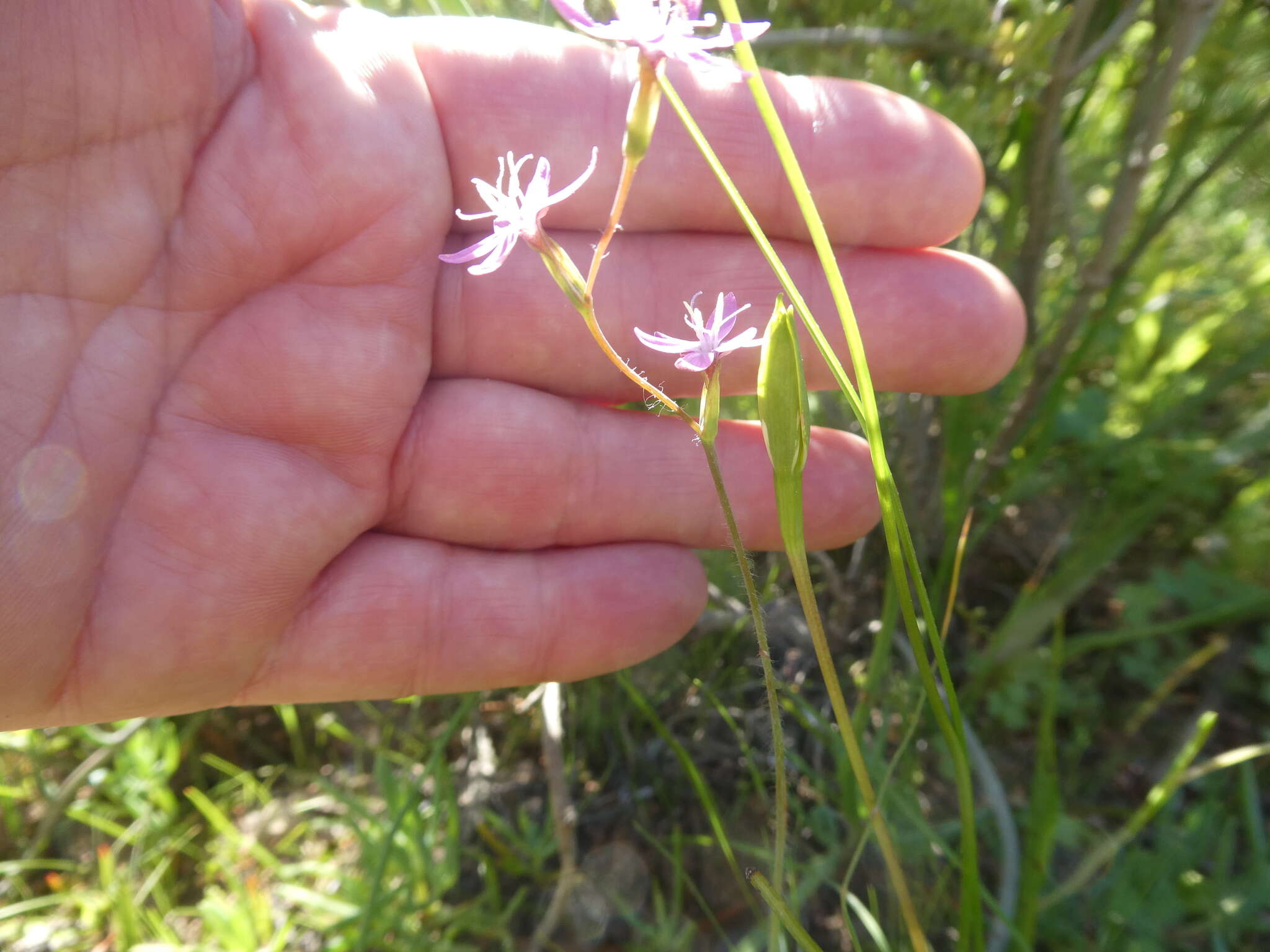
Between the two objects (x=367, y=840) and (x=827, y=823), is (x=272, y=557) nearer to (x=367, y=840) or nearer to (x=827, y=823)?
(x=367, y=840)

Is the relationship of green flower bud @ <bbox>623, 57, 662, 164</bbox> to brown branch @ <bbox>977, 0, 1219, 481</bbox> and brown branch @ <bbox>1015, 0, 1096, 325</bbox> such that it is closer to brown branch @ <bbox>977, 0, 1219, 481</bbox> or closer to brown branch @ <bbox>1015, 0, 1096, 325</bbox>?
brown branch @ <bbox>1015, 0, 1096, 325</bbox>

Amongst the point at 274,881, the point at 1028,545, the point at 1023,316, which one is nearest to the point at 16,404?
the point at 274,881

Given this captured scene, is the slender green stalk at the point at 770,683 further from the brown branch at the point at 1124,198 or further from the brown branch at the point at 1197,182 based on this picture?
Answer: the brown branch at the point at 1197,182

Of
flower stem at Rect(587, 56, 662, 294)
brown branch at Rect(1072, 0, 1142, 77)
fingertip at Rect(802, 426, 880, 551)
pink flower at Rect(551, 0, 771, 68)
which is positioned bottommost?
fingertip at Rect(802, 426, 880, 551)

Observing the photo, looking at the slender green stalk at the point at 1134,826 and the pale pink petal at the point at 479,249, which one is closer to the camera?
the pale pink petal at the point at 479,249

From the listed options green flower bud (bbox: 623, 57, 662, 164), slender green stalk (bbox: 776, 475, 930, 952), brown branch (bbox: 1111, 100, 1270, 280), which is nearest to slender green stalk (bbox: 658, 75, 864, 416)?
green flower bud (bbox: 623, 57, 662, 164)

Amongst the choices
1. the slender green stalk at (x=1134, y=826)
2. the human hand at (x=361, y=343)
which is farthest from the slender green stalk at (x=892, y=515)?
the human hand at (x=361, y=343)
